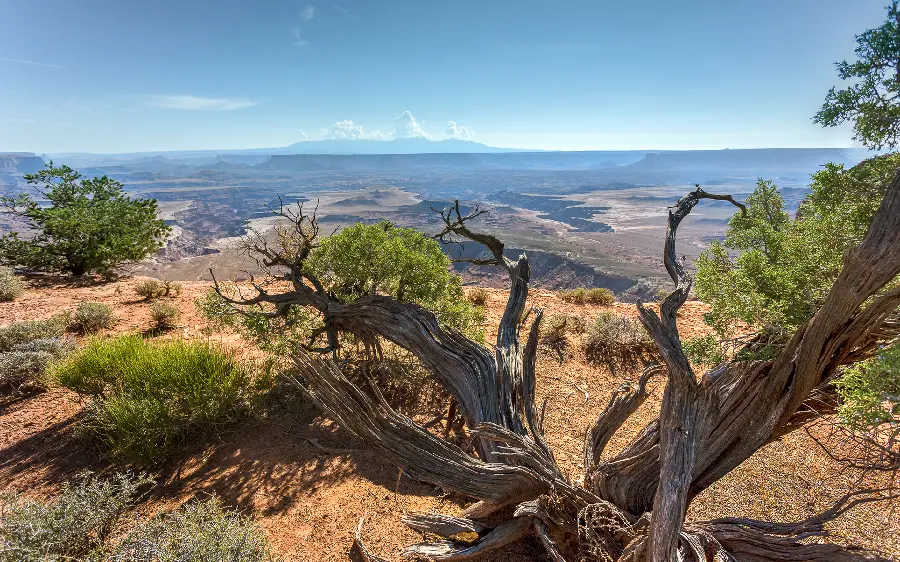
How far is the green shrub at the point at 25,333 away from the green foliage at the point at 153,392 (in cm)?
227

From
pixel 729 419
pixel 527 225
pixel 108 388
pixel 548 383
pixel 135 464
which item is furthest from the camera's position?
pixel 527 225

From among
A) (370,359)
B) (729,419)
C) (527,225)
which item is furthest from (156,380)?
(527,225)

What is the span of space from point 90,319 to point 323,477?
27.2 ft

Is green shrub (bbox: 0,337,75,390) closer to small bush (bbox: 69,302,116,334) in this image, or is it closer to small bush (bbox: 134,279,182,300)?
small bush (bbox: 69,302,116,334)

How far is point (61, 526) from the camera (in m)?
3.55

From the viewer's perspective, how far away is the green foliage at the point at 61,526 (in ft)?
10.8

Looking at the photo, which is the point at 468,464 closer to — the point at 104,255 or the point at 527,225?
the point at 104,255

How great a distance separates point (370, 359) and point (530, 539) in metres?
4.05

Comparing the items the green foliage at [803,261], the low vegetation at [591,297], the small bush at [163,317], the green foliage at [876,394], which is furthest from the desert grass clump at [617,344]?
the small bush at [163,317]

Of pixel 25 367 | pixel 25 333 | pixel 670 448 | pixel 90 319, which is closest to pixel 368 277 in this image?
pixel 670 448

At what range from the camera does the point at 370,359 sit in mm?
7078

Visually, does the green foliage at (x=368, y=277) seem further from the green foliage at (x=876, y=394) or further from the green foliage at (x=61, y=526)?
the green foliage at (x=876, y=394)

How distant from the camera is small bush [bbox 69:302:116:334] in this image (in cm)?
910

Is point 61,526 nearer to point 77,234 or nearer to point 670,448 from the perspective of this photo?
point 670,448
